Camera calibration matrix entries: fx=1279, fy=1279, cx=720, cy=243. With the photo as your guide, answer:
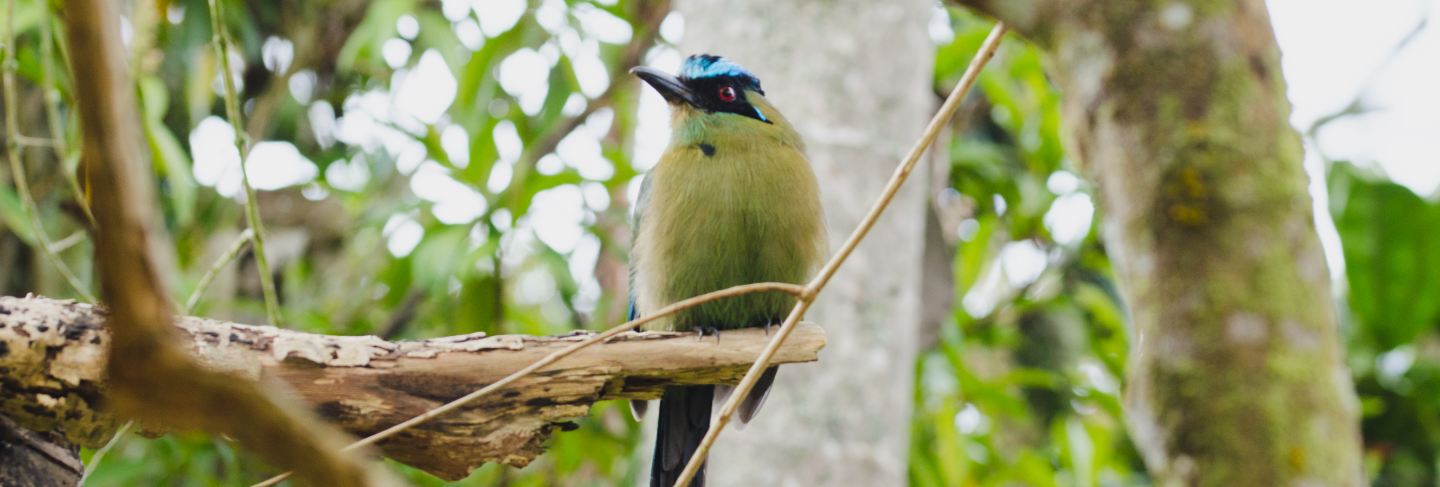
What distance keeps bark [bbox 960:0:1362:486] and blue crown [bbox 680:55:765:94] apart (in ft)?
6.24

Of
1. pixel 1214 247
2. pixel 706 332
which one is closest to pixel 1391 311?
pixel 706 332

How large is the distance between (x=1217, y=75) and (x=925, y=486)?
367 centimetres

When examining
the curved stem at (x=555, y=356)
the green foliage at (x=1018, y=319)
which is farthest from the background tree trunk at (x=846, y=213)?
the curved stem at (x=555, y=356)

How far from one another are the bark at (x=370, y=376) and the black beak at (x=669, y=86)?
1.24 metres

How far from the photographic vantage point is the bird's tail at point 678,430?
11.2 ft

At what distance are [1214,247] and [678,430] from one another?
202cm

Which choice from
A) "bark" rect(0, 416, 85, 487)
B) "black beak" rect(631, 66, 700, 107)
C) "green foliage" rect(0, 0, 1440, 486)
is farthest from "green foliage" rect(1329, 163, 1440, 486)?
"bark" rect(0, 416, 85, 487)

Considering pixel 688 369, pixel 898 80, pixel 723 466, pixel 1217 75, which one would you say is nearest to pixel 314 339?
pixel 688 369

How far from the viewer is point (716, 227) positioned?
11.0ft

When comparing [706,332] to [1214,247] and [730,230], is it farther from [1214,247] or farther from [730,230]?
[1214,247]

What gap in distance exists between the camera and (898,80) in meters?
4.29

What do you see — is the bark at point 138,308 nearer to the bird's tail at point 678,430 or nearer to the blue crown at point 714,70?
the bird's tail at point 678,430

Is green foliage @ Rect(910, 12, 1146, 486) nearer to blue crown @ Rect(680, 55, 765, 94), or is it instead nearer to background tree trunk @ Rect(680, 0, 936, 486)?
background tree trunk @ Rect(680, 0, 936, 486)

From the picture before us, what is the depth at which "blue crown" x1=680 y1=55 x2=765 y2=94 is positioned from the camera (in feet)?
12.1
